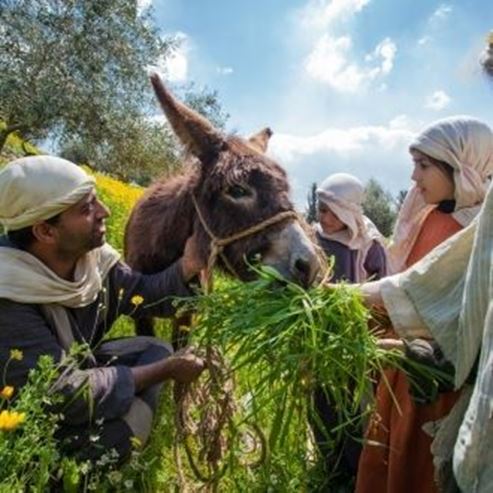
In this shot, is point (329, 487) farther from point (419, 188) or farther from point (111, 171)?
point (111, 171)

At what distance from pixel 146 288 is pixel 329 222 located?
192 cm

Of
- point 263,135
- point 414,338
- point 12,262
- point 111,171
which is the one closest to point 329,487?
point 414,338

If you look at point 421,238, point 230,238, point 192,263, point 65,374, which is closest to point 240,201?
point 230,238

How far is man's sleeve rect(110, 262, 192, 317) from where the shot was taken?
354 centimetres

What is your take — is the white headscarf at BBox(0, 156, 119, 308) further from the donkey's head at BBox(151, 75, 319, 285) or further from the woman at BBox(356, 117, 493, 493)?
the woman at BBox(356, 117, 493, 493)

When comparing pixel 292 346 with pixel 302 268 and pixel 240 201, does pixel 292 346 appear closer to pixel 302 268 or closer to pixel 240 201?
pixel 302 268

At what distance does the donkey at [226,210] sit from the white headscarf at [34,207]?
0.75 meters

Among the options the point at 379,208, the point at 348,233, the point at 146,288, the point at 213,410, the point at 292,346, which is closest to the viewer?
the point at 292,346

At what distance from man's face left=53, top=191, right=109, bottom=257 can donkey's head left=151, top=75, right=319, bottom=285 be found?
2.04 ft

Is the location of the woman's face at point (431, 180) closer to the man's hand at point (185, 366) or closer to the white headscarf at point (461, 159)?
the white headscarf at point (461, 159)

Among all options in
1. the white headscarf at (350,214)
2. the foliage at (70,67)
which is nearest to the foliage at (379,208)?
the foliage at (70,67)

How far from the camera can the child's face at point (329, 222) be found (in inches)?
200

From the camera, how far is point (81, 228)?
3076 mm

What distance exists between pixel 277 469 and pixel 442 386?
113cm
